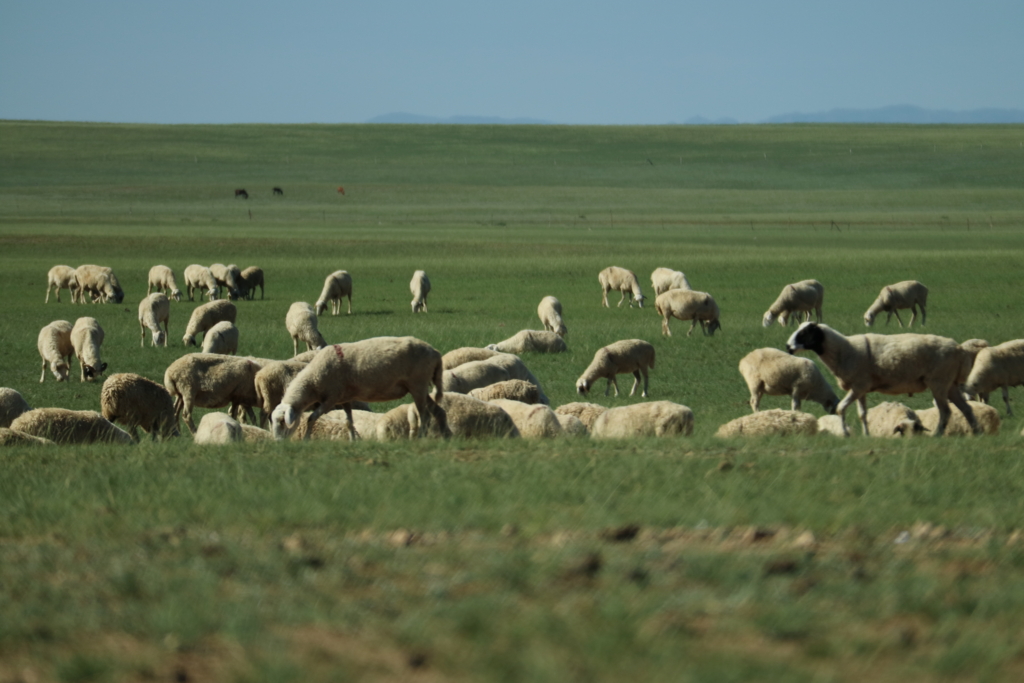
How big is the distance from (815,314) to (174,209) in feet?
209

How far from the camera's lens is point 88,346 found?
19.2 m

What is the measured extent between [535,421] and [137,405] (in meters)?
5.23

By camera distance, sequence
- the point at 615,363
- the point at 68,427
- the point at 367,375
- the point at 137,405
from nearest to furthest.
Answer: the point at 68,427 < the point at 367,375 < the point at 137,405 < the point at 615,363

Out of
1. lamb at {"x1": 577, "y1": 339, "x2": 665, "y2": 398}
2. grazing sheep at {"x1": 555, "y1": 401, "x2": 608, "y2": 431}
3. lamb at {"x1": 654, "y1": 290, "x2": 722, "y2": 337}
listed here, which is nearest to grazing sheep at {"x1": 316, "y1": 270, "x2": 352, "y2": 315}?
lamb at {"x1": 654, "y1": 290, "x2": 722, "y2": 337}

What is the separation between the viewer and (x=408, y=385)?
11.9m

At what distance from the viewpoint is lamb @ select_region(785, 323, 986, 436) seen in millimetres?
11883

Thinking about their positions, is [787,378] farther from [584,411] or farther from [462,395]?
[462,395]

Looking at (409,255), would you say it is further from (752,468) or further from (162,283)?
(752,468)

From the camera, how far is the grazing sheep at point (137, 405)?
Result: 43.7 ft

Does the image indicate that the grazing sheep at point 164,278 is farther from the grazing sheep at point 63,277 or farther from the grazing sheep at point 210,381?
the grazing sheep at point 210,381

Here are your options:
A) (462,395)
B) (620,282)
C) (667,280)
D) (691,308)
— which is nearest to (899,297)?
(691,308)

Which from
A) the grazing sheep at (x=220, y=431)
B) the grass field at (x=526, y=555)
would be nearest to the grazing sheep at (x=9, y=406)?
the grass field at (x=526, y=555)

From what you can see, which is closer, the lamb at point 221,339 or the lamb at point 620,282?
the lamb at point 221,339

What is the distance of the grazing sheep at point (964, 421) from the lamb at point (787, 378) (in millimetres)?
1979
